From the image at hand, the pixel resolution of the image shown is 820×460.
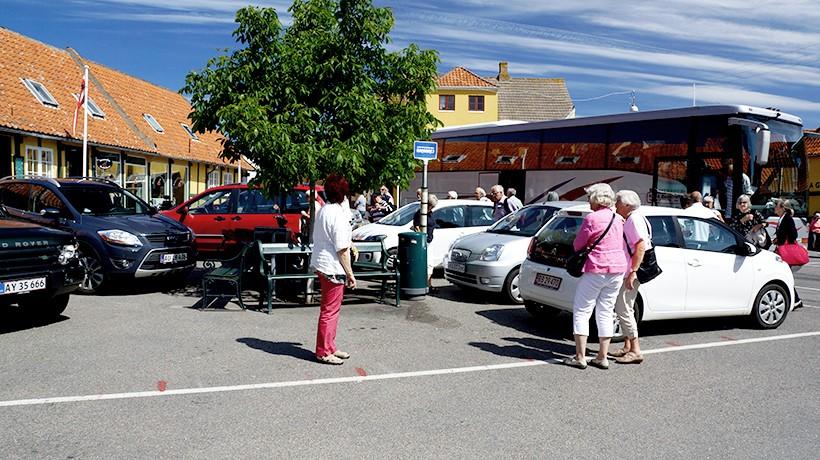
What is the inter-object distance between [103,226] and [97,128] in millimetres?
16166

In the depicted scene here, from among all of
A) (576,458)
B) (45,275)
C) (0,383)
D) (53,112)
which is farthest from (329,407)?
(53,112)

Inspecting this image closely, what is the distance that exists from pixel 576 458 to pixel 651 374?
99.2 inches

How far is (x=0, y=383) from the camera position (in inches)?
230

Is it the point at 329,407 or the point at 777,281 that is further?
the point at 777,281

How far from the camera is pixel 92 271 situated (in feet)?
35.0

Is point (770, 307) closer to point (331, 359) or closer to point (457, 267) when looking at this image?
point (457, 267)

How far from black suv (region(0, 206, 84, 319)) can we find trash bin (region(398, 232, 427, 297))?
179 inches

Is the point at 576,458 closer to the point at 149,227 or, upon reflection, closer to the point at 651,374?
the point at 651,374

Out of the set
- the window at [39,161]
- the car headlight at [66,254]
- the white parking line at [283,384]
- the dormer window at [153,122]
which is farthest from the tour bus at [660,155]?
the dormer window at [153,122]

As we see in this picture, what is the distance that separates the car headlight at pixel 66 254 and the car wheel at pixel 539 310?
221 inches

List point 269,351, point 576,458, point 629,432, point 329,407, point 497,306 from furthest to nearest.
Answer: point 497,306
point 269,351
point 329,407
point 629,432
point 576,458

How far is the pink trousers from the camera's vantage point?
21.7 ft

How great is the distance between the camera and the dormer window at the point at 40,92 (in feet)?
74.1

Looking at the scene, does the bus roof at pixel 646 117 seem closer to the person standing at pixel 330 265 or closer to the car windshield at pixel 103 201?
the car windshield at pixel 103 201
